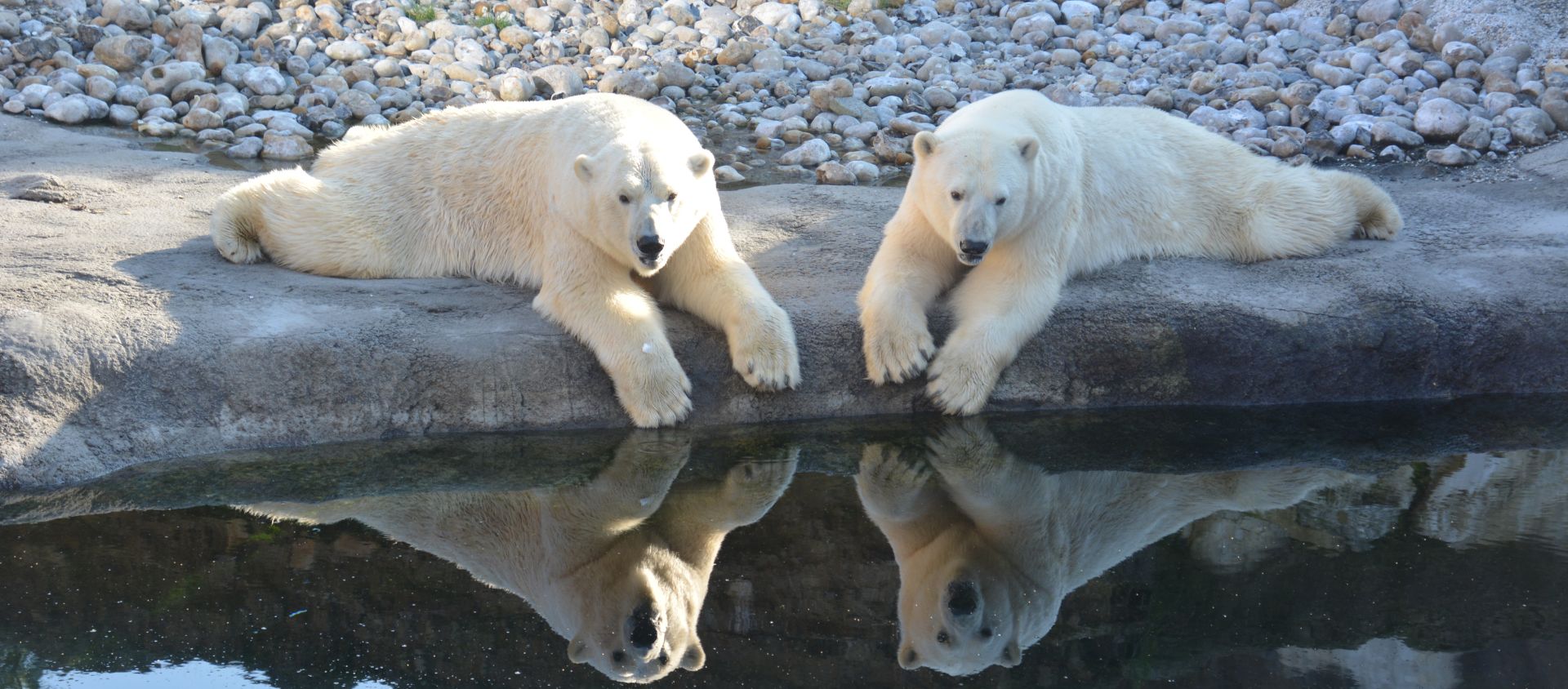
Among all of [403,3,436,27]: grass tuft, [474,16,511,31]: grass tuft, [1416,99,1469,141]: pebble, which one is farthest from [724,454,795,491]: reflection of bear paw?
[403,3,436,27]: grass tuft

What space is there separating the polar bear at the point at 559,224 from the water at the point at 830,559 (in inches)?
16.3

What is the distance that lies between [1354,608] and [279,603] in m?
3.04

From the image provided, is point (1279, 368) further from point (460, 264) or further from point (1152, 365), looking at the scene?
point (460, 264)

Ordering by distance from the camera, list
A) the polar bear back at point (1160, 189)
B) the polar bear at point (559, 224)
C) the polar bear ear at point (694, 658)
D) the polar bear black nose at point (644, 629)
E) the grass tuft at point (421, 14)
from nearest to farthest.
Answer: the polar bear ear at point (694, 658) < the polar bear black nose at point (644, 629) < the polar bear at point (559, 224) < the polar bear back at point (1160, 189) < the grass tuft at point (421, 14)

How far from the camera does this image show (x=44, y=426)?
4.69 metres

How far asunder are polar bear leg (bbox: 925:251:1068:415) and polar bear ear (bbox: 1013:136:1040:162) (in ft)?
1.39

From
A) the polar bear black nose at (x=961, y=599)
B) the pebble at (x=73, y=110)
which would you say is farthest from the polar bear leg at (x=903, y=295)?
the pebble at (x=73, y=110)

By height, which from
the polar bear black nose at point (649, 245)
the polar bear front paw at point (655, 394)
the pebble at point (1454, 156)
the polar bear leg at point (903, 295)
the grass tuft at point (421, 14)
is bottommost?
the grass tuft at point (421, 14)

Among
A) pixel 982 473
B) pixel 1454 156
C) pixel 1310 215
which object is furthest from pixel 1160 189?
pixel 1454 156

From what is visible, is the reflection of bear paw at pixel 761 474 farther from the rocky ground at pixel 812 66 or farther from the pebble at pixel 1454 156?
the pebble at pixel 1454 156

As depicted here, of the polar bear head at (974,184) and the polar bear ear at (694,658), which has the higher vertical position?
the polar bear head at (974,184)

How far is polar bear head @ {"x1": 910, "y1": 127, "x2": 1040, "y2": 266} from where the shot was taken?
509 cm

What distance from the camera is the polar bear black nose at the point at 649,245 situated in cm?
494

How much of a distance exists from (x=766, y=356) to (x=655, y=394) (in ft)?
1.49
